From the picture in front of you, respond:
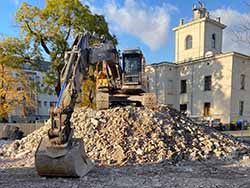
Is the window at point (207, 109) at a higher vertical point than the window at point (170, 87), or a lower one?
lower

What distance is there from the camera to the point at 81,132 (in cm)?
970

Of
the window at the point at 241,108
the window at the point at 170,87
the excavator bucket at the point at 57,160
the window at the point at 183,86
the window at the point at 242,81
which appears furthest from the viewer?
the window at the point at 170,87

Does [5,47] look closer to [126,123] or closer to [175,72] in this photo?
[126,123]

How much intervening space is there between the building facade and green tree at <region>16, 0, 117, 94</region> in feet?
44.0

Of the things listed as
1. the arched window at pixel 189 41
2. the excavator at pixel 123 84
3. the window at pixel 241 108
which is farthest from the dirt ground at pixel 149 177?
the arched window at pixel 189 41

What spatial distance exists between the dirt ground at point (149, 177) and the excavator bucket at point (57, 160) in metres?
0.15

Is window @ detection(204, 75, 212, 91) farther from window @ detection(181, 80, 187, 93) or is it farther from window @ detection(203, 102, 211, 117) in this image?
window @ detection(181, 80, 187, 93)

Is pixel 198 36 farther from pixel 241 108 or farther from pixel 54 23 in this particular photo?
pixel 54 23

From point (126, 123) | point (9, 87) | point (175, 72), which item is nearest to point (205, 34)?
point (175, 72)

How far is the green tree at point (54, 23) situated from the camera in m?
19.5

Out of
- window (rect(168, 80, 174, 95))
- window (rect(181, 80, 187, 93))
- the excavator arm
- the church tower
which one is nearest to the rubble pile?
the excavator arm

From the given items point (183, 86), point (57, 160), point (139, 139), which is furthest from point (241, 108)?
point (57, 160)

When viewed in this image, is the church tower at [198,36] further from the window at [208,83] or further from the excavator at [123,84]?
the excavator at [123,84]

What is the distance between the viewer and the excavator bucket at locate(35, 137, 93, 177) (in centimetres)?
605
